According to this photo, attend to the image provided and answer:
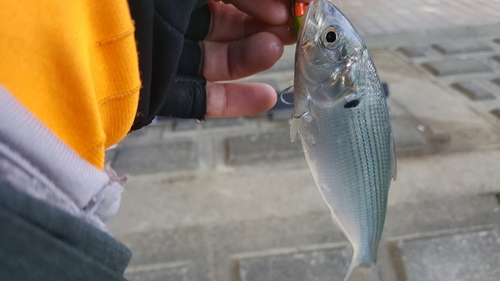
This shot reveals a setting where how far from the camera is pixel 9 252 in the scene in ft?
1.17

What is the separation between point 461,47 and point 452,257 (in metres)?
1.78

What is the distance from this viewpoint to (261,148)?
1601mm

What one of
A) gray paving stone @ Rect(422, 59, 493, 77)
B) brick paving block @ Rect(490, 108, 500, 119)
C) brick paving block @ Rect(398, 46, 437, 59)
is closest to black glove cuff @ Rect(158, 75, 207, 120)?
brick paving block @ Rect(490, 108, 500, 119)

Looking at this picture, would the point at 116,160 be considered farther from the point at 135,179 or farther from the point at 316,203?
the point at 316,203

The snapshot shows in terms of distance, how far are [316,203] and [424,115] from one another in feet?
2.57

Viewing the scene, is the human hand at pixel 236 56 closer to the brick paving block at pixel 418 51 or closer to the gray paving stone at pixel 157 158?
the gray paving stone at pixel 157 158

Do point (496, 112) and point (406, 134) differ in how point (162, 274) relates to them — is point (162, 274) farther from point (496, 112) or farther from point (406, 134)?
point (496, 112)

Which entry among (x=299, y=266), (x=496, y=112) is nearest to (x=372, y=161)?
(x=299, y=266)

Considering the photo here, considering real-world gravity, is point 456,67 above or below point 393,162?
below

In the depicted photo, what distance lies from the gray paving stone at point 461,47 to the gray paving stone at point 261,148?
4.51 ft

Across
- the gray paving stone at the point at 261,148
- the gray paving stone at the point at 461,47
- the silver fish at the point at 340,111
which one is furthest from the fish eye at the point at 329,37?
the gray paving stone at the point at 461,47

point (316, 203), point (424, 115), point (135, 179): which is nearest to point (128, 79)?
point (316, 203)

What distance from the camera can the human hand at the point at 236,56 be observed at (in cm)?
81

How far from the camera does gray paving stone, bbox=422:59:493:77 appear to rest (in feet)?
7.07
